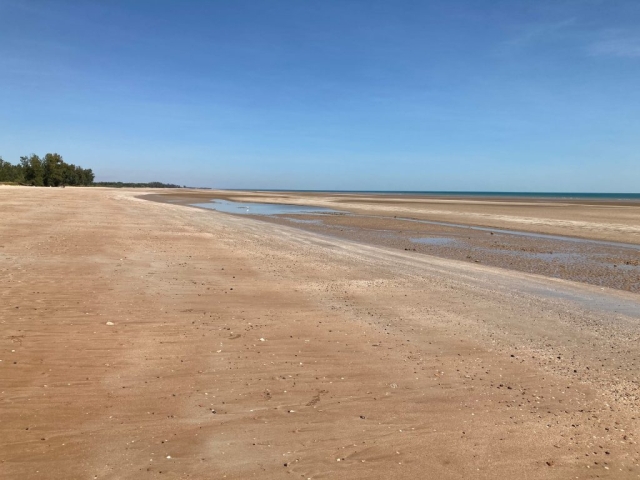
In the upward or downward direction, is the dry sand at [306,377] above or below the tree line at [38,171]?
below

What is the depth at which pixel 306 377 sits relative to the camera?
18.2 ft

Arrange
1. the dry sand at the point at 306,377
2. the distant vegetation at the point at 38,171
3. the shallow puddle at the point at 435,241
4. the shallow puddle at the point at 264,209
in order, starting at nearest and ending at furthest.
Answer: the dry sand at the point at 306,377 → the shallow puddle at the point at 435,241 → the shallow puddle at the point at 264,209 → the distant vegetation at the point at 38,171

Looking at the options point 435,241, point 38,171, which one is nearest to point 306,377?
point 435,241

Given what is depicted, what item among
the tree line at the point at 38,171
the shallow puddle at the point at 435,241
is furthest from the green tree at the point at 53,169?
the shallow puddle at the point at 435,241

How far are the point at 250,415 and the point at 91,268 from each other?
26.8 feet

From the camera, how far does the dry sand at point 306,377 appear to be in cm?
396

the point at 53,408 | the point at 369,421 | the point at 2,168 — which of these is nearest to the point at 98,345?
the point at 53,408

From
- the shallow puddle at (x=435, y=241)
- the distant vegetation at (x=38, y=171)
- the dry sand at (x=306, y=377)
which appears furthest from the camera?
the distant vegetation at (x=38, y=171)

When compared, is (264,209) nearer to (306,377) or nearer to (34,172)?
(306,377)

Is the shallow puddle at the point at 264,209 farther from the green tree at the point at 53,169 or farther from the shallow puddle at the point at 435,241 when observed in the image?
the green tree at the point at 53,169

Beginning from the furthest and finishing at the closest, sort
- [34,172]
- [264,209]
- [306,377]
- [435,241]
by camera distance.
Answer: [34,172]
[264,209]
[435,241]
[306,377]

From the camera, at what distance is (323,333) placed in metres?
7.25

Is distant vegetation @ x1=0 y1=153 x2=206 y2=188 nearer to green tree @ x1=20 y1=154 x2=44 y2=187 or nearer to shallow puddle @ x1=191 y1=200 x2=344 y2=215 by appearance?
green tree @ x1=20 y1=154 x2=44 y2=187

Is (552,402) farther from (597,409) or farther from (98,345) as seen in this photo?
(98,345)
